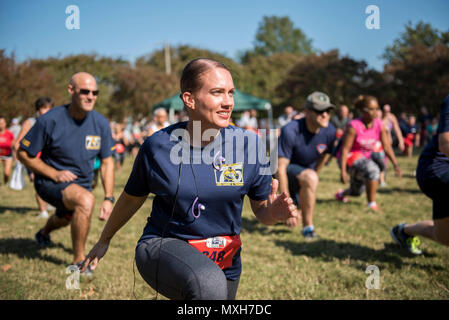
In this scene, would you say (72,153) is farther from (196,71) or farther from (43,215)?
(43,215)

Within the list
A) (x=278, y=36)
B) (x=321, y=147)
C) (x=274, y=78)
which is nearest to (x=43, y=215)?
(x=321, y=147)

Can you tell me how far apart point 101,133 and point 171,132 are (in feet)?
8.61

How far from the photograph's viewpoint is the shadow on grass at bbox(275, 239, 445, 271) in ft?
15.3

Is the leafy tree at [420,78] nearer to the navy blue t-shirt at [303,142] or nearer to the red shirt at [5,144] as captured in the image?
the navy blue t-shirt at [303,142]

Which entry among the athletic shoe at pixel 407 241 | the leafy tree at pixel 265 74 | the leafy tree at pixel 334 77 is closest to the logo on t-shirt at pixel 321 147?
the athletic shoe at pixel 407 241

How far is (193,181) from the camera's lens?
7.30 ft

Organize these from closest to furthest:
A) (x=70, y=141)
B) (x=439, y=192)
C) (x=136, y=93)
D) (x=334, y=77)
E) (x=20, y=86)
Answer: (x=439, y=192), (x=70, y=141), (x=20, y=86), (x=334, y=77), (x=136, y=93)

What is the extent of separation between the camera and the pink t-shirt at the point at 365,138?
6820mm

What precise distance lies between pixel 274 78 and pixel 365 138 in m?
46.7

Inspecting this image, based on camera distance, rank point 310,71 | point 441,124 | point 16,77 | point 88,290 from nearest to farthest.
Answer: point 441,124 < point 88,290 < point 16,77 < point 310,71

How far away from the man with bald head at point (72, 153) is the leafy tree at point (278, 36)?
70.0 m

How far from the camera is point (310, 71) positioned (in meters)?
32.0

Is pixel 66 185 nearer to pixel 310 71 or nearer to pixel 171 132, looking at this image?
pixel 171 132
